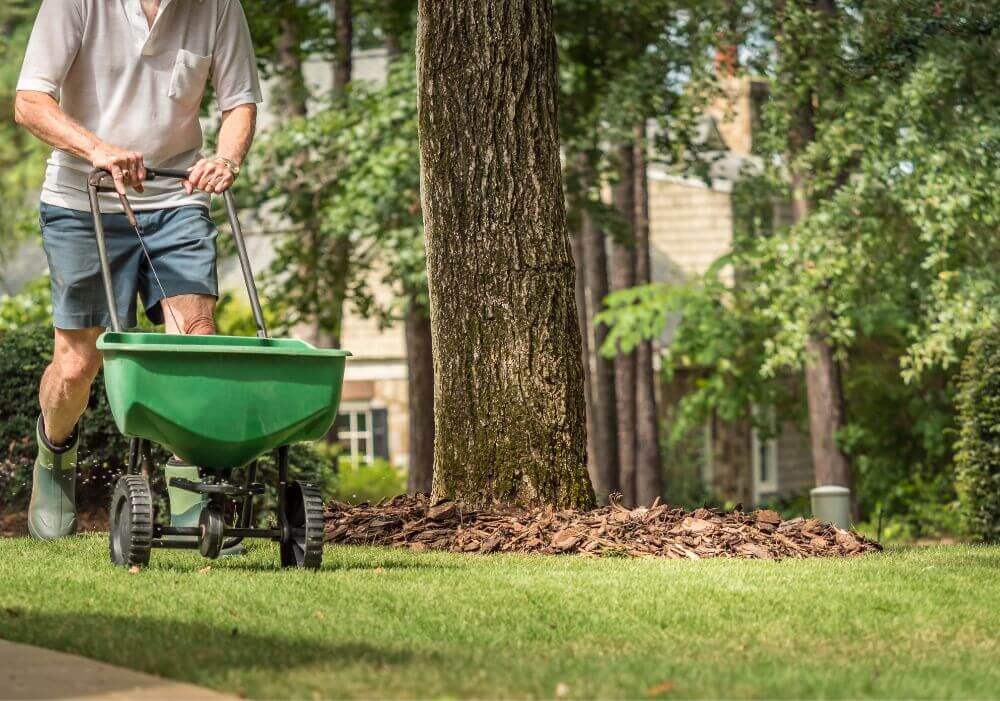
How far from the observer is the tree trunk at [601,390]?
19844 mm

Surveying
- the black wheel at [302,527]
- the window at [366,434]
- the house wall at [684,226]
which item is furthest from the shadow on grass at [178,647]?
the house wall at [684,226]

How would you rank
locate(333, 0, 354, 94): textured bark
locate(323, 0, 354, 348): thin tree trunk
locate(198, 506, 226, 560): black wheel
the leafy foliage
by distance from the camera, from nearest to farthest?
locate(198, 506, 226, 560): black wheel → the leafy foliage → locate(323, 0, 354, 348): thin tree trunk → locate(333, 0, 354, 94): textured bark

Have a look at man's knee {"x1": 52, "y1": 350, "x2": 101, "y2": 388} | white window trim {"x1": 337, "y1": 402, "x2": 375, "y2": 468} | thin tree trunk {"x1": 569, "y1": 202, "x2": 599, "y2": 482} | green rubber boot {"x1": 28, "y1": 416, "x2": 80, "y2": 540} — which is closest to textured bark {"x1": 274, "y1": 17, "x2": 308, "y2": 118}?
thin tree trunk {"x1": 569, "y1": 202, "x2": 599, "y2": 482}

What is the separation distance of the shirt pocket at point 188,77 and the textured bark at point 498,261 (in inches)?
65.5

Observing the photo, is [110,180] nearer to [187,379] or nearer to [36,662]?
[187,379]

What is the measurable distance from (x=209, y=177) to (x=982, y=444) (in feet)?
22.9

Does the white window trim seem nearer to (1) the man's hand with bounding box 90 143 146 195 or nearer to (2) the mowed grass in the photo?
(2) the mowed grass

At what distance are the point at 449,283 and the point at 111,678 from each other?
3.79 m

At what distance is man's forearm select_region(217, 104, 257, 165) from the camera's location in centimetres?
578

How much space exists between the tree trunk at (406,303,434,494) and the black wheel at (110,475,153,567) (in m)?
11.6

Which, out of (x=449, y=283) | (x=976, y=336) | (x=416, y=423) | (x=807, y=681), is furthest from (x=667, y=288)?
(x=807, y=681)

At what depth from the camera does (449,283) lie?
705cm

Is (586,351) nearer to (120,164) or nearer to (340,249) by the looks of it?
(340,249)

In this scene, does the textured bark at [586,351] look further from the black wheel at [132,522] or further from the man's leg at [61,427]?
the black wheel at [132,522]
